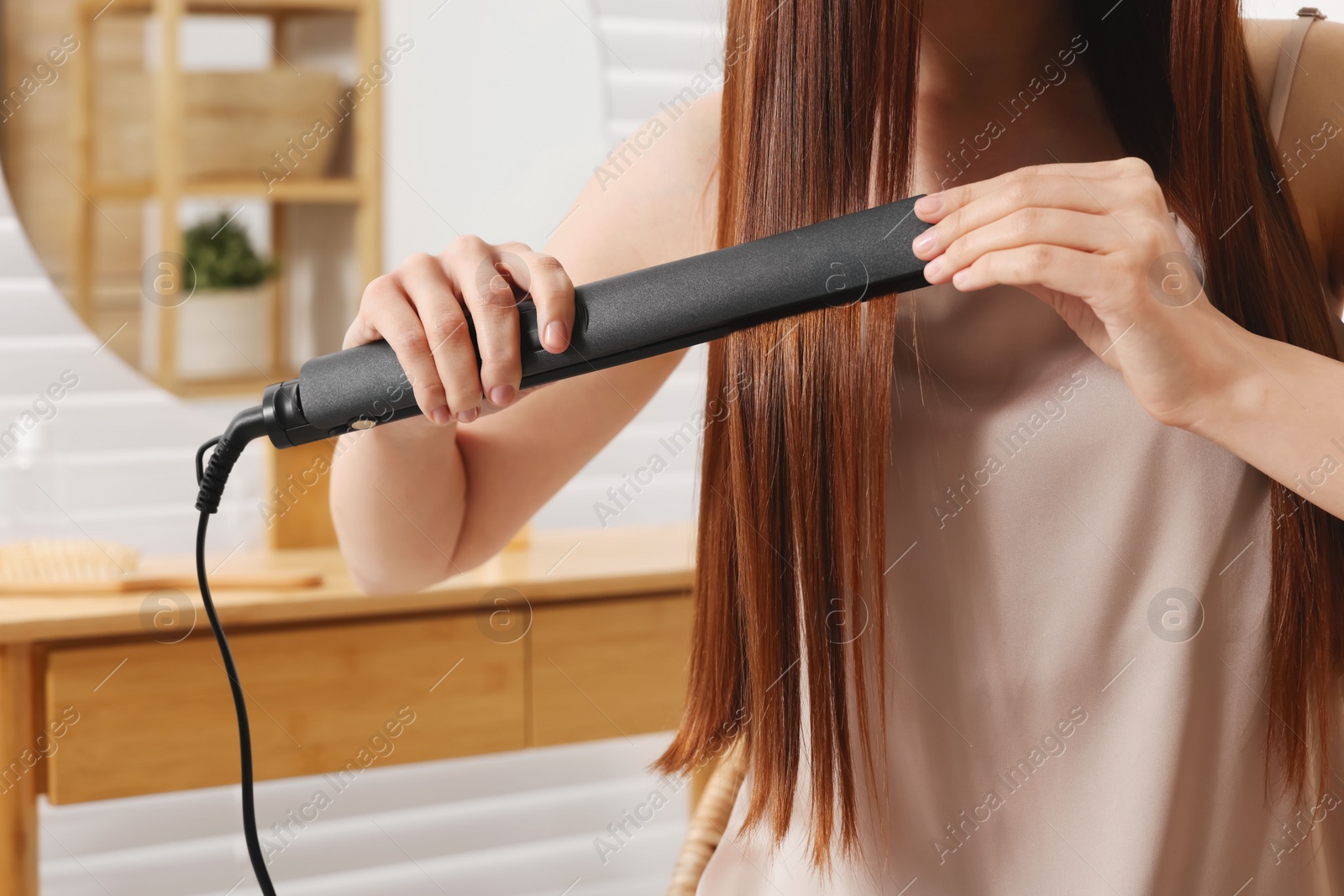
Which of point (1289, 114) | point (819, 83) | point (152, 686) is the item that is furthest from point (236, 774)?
point (1289, 114)

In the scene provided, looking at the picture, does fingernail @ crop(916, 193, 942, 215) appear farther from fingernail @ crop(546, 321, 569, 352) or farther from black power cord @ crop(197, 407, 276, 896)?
black power cord @ crop(197, 407, 276, 896)

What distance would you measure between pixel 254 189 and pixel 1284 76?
3.49 feet

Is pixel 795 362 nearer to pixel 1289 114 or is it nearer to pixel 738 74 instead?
pixel 738 74

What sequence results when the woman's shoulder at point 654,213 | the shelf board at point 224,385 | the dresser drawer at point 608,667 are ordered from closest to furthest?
the woman's shoulder at point 654,213, the dresser drawer at point 608,667, the shelf board at point 224,385

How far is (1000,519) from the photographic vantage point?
50 cm

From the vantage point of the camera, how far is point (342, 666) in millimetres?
1023

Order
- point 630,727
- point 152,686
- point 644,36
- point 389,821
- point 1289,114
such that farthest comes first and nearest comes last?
point 644,36 → point 389,821 → point 630,727 → point 152,686 → point 1289,114

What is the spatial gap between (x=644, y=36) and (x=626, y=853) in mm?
1158

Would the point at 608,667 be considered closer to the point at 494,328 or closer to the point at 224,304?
the point at 224,304

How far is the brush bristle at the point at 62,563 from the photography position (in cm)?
99

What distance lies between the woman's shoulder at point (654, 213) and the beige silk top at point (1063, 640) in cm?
14

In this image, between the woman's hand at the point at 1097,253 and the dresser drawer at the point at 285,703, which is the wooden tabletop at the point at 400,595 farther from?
the woman's hand at the point at 1097,253

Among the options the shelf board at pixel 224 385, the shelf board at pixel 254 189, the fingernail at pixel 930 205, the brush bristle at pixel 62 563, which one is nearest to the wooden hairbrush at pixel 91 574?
the brush bristle at pixel 62 563

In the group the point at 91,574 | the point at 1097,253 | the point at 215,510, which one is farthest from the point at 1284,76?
the point at 91,574
